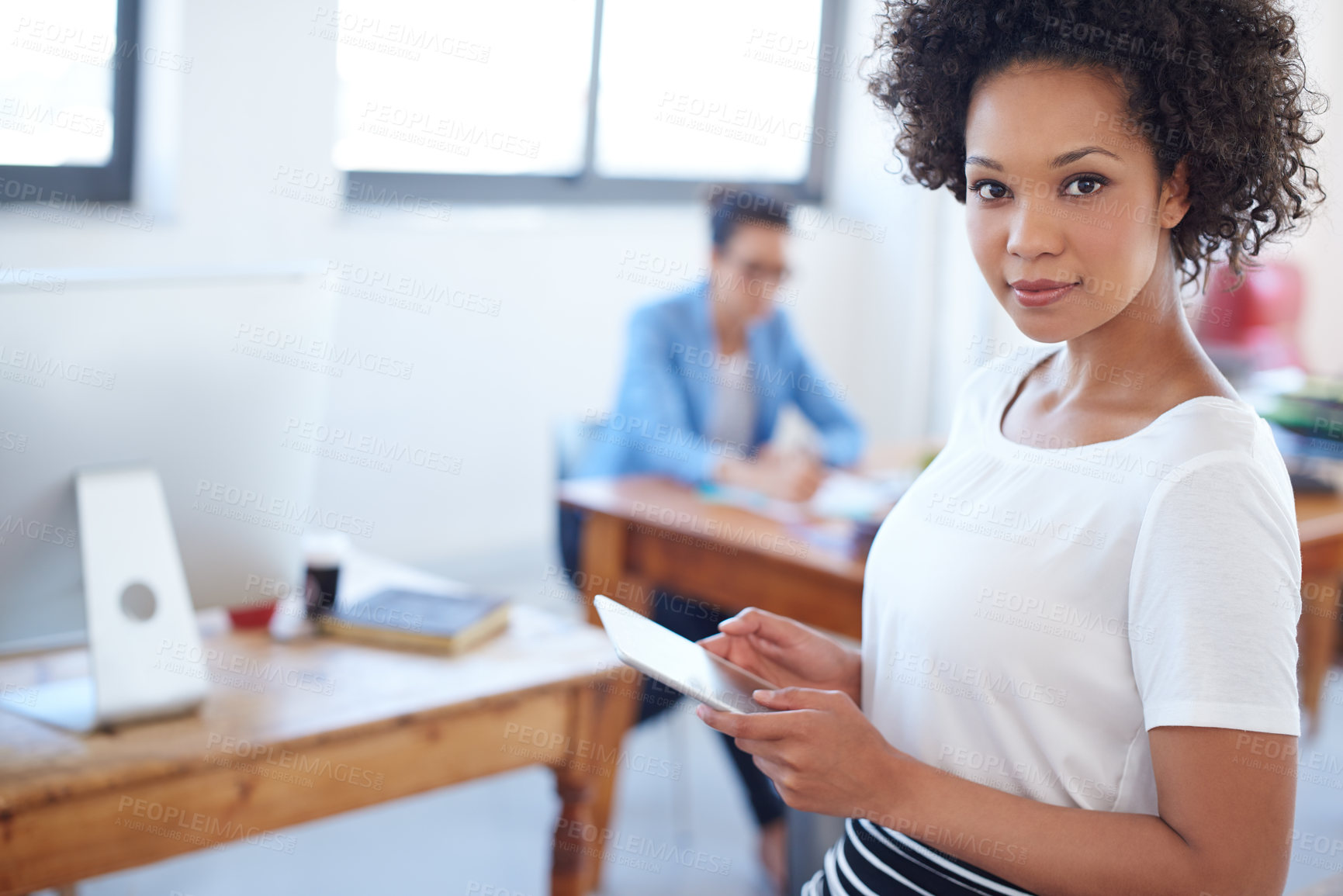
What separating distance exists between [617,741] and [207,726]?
45.6 inches

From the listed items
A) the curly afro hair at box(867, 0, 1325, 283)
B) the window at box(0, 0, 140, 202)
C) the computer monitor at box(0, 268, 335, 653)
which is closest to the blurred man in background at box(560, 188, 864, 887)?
the computer monitor at box(0, 268, 335, 653)

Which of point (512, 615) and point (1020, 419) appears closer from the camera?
point (1020, 419)

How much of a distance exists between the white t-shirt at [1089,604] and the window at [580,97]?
9.21ft

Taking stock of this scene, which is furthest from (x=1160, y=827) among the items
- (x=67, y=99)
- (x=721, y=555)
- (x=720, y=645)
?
(x=67, y=99)

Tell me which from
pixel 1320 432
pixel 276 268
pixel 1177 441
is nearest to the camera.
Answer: pixel 1177 441

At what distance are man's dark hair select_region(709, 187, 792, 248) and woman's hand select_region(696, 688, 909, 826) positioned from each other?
223cm

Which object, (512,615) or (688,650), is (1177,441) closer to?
(688,650)

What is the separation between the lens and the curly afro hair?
1018 mm

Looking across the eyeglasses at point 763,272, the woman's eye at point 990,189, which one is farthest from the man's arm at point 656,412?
the woman's eye at point 990,189

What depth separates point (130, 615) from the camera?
1526 mm

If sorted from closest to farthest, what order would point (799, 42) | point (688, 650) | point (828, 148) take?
1. point (688, 650)
2. point (799, 42)
3. point (828, 148)

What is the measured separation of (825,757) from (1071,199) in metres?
0.49

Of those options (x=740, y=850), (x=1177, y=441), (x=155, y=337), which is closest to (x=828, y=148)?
(x=740, y=850)

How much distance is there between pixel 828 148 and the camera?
5246mm
